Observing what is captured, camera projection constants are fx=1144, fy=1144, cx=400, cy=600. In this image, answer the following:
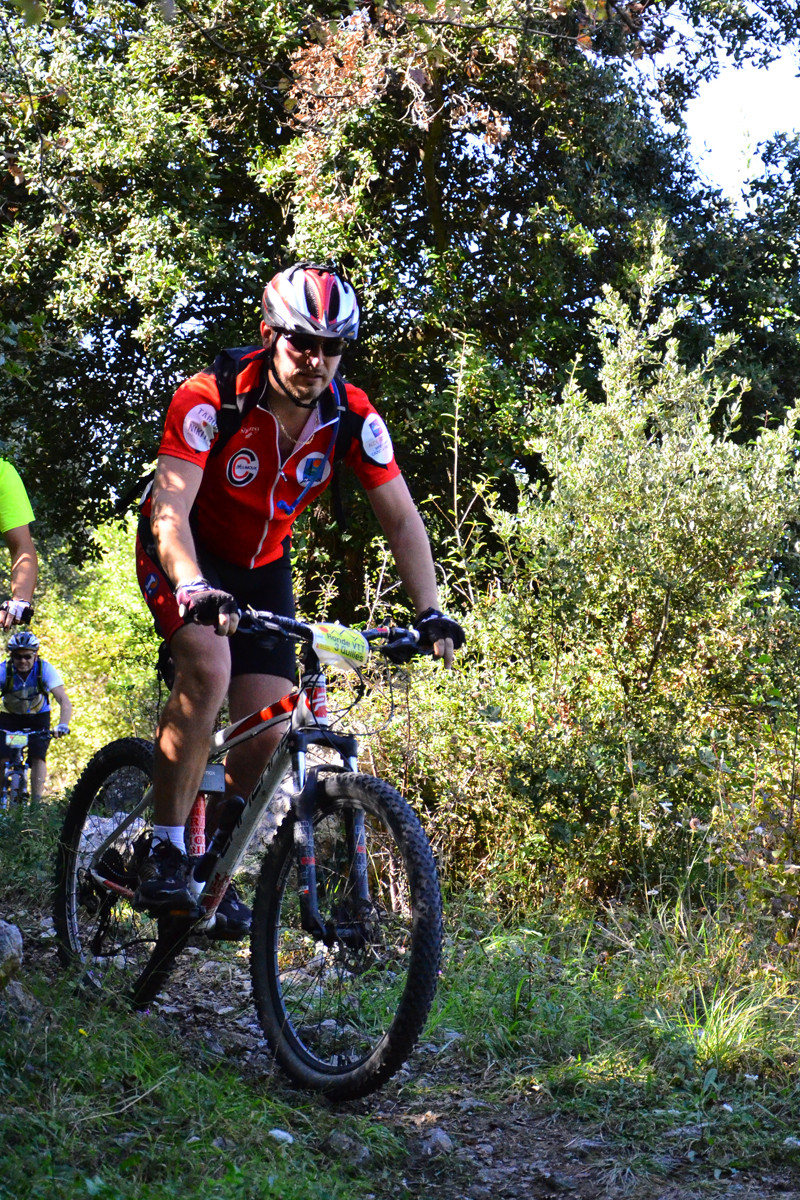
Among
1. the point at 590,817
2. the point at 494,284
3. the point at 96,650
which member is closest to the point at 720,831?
the point at 590,817

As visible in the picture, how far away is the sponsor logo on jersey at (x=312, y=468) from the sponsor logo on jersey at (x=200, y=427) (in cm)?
34

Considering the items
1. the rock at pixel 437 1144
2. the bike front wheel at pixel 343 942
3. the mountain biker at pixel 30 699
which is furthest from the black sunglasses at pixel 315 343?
the mountain biker at pixel 30 699

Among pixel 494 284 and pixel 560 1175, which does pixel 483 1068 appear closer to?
pixel 560 1175

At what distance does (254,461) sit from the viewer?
12.2 feet

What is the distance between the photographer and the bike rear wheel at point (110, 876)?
390 cm

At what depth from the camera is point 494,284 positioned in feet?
41.7

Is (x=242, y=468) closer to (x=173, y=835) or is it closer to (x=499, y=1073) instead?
(x=173, y=835)

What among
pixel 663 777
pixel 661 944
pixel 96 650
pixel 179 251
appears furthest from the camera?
pixel 96 650

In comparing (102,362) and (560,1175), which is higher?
(102,362)

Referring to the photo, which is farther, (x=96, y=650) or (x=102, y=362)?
(x=96, y=650)

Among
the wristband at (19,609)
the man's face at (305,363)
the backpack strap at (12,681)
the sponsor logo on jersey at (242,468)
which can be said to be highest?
the backpack strap at (12,681)

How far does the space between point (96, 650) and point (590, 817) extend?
2155cm

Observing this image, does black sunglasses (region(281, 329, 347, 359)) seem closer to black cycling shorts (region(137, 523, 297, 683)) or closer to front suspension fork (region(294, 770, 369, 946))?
black cycling shorts (region(137, 523, 297, 683))

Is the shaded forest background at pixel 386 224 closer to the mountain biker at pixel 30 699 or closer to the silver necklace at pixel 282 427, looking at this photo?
the mountain biker at pixel 30 699
